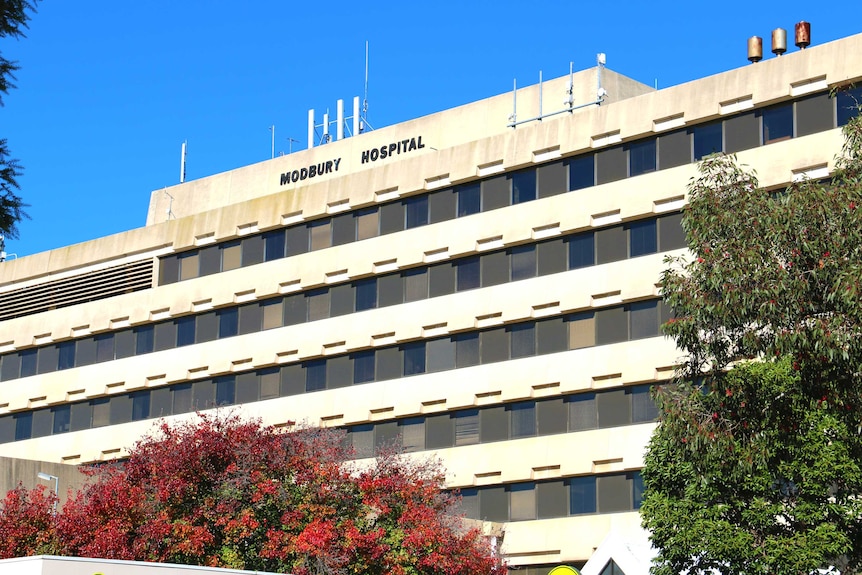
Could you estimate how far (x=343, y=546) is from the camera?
126 ft

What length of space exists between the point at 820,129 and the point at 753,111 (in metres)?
2.65

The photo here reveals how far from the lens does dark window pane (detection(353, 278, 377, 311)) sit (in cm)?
5741

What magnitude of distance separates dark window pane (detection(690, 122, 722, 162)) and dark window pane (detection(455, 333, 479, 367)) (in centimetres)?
1079

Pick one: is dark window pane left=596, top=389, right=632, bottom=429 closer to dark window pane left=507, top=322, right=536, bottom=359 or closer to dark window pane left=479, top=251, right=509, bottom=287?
dark window pane left=507, top=322, right=536, bottom=359

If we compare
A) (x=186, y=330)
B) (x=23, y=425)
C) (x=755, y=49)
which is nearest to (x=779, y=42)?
(x=755, y=49)

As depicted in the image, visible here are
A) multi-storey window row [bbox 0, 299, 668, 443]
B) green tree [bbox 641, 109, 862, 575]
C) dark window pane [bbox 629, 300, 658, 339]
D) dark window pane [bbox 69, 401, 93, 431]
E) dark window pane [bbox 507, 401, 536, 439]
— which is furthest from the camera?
dark window pane [bbox 69, 401, 93, 431]

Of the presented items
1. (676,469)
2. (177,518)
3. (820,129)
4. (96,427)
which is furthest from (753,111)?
(96,427)

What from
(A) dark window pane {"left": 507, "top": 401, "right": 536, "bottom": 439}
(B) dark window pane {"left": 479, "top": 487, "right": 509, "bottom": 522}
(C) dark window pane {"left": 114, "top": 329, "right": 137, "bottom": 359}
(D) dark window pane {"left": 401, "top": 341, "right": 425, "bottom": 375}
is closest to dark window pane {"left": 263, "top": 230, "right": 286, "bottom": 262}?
(C) dark window pane {"left": 114, "top": 329, "right": 137, "bottom": 359}

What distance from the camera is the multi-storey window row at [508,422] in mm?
50031

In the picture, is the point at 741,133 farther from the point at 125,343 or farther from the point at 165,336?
the point at 125,343

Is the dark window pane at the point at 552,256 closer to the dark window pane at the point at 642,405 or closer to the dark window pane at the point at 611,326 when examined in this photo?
the dark window pane at the point at 611,326

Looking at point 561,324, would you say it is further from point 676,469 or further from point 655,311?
point 676,469

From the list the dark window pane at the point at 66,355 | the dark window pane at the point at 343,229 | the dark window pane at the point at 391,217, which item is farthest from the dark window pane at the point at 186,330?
the dark window pane at the point at 391,217

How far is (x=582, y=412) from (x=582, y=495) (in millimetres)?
2889
